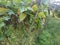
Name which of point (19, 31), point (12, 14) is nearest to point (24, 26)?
point (19, 31)

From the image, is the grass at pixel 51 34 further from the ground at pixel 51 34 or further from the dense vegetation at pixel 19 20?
the dense vegetation at pixel 19 20

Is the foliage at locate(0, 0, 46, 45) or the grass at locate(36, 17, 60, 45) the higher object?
the foliage at locate(0, 0, 46, 45)

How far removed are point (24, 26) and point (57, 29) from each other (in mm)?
2128

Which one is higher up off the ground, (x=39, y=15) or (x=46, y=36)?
(x=39, y=15)

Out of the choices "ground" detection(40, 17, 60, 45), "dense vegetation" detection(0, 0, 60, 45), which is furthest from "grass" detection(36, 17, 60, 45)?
"dense vegetation" detection(0, 0, 60, 45)

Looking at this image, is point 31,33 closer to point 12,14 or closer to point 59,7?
point 12,14

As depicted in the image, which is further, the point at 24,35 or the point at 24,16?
the point at 24,35

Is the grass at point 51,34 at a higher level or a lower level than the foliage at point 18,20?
lower

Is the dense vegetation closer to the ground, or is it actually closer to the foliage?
the foliage

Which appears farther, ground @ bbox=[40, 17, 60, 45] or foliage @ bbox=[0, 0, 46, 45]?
ground @ bbox=[40, 17, 60, 45]

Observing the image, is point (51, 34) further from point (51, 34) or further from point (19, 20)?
point (19, 20)

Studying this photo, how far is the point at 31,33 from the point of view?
10.1ft

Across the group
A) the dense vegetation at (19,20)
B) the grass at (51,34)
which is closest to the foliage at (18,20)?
the dense vegetation at (19,20)

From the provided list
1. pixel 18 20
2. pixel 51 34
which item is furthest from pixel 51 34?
pixel 18 20
